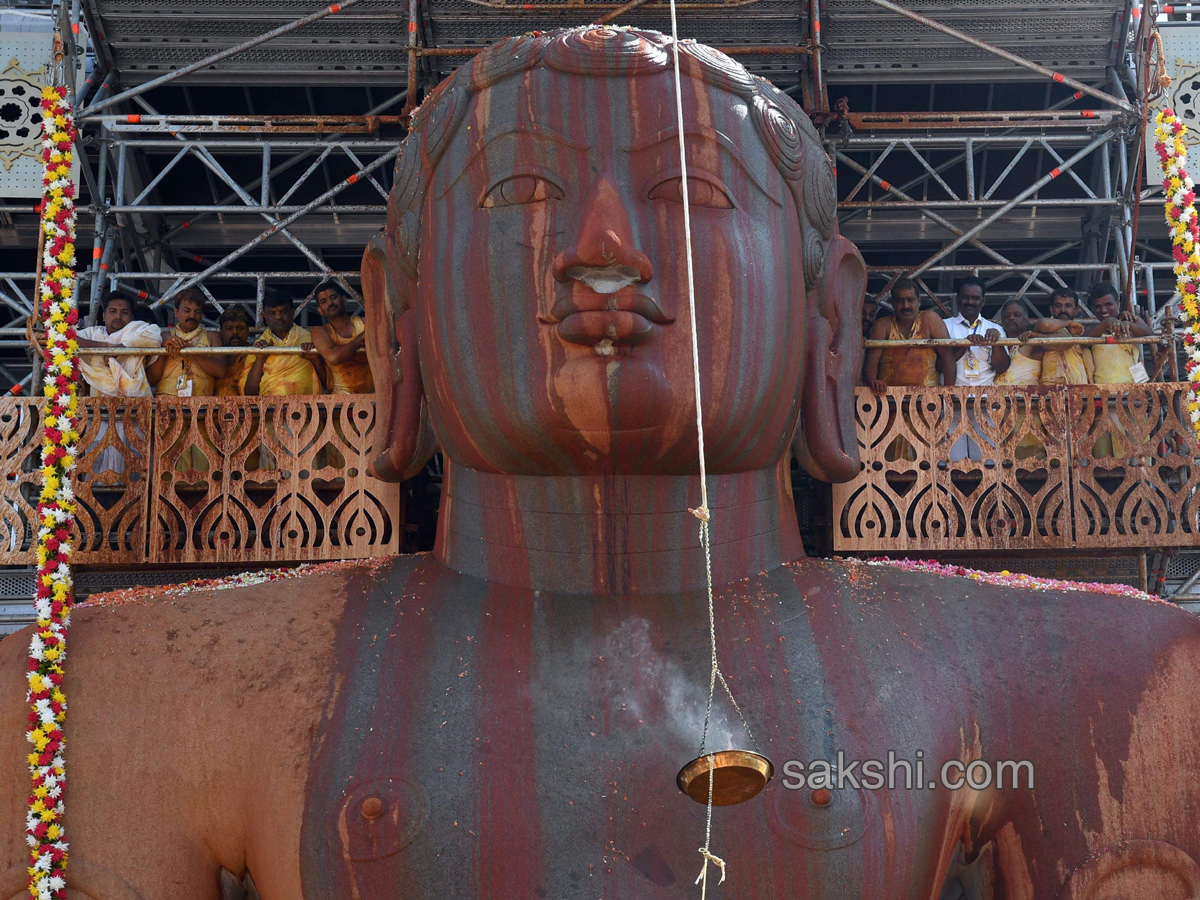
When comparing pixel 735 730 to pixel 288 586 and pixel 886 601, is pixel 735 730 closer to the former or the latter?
pixel 886 601

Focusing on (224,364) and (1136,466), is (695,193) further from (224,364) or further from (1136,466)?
(224,364)

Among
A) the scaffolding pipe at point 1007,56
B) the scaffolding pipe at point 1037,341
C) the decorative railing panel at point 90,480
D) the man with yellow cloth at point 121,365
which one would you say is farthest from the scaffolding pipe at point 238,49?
the scaffolding pipe at point 1037,341

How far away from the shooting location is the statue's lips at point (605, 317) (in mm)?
3041

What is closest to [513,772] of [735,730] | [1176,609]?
[735,730]

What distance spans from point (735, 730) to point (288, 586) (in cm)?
135

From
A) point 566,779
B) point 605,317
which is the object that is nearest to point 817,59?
point 605,317

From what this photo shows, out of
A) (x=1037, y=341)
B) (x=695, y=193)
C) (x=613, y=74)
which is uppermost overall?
(x=613, y=74)

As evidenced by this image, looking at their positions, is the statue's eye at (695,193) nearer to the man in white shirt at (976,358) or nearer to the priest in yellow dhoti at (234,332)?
the man in white shirt at (976,358)

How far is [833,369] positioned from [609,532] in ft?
3.11

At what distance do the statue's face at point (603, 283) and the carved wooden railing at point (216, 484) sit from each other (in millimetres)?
1484

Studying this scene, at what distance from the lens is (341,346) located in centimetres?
600

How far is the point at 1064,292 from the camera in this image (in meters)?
7.39

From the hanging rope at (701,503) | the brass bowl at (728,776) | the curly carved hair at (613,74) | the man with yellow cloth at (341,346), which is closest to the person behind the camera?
the brass bowl at (728,776)

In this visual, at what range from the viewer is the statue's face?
3.08m
